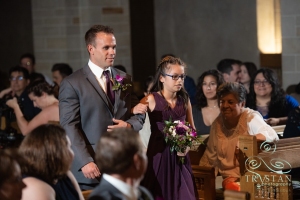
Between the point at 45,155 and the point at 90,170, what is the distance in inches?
51.9

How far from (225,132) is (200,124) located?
1.57 meters

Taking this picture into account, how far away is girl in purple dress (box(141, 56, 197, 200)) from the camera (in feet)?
20.2

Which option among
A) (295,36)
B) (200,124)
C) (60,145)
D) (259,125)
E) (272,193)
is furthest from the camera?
(295,36)

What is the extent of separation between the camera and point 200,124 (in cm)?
828

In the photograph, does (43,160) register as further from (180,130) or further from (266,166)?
(266,166)

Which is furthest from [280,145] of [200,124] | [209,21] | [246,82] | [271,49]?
[209,21]

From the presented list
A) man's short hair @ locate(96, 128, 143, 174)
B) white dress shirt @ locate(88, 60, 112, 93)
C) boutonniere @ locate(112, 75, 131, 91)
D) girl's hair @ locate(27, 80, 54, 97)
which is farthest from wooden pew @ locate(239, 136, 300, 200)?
girl's hair @ locate(27, 80, 54, 97)

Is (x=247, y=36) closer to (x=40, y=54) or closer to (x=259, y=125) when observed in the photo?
(x=40, y=54)

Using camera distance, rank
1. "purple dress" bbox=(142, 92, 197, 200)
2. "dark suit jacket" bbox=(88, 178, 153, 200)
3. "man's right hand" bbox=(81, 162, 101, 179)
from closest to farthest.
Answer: "dark suit jacket" bbox=(88, 178, 153, 200)
"man's right hand" bbox=(81, 162, 101, 179)
"purple dress" bbox=(142, 92, 197, 200)

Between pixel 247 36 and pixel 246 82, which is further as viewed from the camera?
pixel 247 36

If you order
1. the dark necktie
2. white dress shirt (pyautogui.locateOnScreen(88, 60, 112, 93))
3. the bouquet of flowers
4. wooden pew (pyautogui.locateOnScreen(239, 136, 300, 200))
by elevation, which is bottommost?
wooden pew (pyautogui.locateOnScreen(239, 136, 300, 200))

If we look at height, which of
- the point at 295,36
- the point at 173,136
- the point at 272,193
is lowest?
the point at 272,193

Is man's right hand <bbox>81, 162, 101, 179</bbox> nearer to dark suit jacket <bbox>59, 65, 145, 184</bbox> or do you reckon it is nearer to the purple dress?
dark suit jacket <bbox>59, 65, 145, 184</bbox>

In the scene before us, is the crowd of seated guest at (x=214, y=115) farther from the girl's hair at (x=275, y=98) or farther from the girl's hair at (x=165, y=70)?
the girl's hair at (x=165, y=70)
